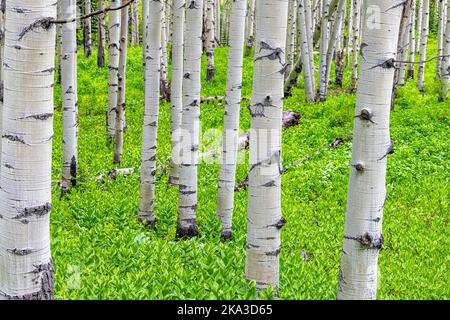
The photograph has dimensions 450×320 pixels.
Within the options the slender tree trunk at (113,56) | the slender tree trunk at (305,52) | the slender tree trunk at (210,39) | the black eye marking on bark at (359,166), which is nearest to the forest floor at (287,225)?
the slender tree trunk at (113,56)

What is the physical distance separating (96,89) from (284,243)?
16071mm

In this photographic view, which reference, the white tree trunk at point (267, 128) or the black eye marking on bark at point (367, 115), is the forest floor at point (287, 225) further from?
the black eye marking on bark at point (367, 115)

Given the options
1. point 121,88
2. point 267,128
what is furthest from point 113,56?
point 267,128

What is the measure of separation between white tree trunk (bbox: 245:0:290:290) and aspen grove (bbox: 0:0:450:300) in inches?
0.5

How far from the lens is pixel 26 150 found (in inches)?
116

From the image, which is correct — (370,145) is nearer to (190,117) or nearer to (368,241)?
(368,241)

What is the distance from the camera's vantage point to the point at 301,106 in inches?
672

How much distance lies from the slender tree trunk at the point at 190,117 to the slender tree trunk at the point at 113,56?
514cm

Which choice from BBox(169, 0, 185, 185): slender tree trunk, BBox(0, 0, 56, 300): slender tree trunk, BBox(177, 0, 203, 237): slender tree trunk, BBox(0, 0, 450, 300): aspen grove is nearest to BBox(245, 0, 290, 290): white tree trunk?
BBox(0, 0, 450, 300): aspen grove

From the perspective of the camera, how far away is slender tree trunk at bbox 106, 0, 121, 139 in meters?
11.6

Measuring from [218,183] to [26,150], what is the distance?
454 centimetres

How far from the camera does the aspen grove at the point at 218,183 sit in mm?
3035

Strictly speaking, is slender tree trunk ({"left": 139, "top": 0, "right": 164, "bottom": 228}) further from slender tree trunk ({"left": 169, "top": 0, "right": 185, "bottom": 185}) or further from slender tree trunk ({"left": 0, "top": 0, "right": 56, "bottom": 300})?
slender tree trunk ({"left": 0, "top": 0, "right": 56, "bottom": 300})

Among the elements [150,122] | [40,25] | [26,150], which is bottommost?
[150,122]
